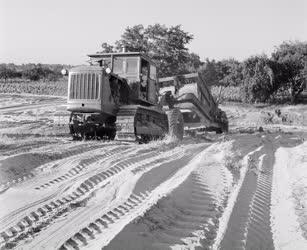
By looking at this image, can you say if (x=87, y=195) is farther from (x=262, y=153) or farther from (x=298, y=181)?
(x=262, y=153)

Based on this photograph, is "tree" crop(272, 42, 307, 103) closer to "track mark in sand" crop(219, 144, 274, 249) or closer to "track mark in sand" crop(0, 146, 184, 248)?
"track mark in sand" crop(219, 144, 274, 249)

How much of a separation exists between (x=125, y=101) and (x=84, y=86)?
1.80 metres

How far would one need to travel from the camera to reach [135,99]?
16.3 metres

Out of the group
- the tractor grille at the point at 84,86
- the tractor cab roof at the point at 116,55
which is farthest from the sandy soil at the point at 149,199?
the tractor cab roof at the point at 116,55

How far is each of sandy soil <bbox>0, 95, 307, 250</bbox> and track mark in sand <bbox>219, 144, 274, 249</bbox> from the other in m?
0.01

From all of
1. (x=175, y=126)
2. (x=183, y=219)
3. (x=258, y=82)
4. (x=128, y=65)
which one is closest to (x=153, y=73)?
(x=128, y=65)

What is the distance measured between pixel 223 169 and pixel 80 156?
2663 millimetres

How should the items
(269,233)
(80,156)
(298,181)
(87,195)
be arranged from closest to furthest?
(269,233) → (87,195) → (298,181) → (80,156)

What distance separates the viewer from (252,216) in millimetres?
6645

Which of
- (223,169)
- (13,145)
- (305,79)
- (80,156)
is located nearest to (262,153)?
(223,169)

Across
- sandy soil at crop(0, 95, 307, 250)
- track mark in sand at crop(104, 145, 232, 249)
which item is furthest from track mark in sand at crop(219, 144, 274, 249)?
track mark in sand at crop(104, 145, 232, 249)

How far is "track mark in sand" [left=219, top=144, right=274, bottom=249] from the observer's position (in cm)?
556

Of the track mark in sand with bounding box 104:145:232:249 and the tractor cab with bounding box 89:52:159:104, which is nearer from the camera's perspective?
the track mark in sand with bounding box 104:145:232:249

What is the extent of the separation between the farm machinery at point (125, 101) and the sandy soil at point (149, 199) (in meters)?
2.41
